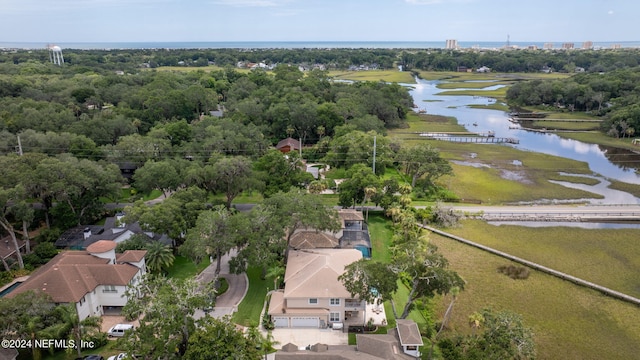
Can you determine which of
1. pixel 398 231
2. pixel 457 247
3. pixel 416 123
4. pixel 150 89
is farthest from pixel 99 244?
pixel 416 123

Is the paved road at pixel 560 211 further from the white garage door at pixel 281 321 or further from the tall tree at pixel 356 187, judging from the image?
the white garage door at pixel 281 321

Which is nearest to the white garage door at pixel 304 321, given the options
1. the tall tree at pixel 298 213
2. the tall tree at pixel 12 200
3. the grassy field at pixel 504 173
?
the tall tree at pixel 298 213

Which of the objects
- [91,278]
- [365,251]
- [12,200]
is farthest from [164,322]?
[12,200]

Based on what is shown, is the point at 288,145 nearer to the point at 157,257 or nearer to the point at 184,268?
the point at 184,268

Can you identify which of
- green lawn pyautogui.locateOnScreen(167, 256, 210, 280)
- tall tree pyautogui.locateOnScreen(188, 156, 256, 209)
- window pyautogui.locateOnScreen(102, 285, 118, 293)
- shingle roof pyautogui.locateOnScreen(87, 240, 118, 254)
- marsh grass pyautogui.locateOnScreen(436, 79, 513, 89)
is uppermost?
marsh grass pyautogui.locateOnScreen(436, 79, 513, 89)

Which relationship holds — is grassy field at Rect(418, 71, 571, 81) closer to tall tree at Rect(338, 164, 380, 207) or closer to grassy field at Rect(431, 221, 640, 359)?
grassy field at Rect(431, 221, 640, 359)

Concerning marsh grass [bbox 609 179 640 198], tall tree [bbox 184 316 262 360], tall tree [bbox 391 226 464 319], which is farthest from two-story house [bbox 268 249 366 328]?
marsh grass [bbox 609 179 640 198]

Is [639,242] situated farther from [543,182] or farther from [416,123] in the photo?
[416,123]
